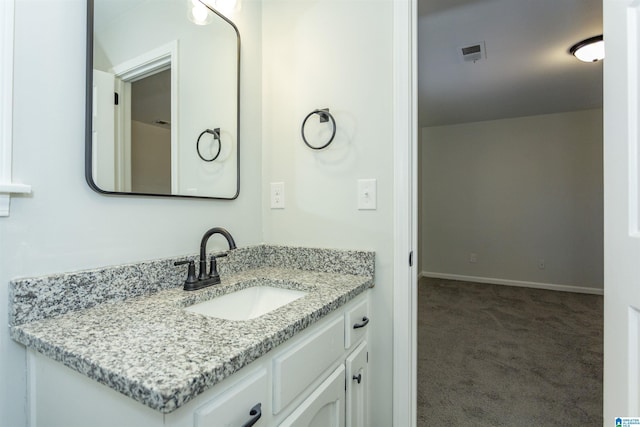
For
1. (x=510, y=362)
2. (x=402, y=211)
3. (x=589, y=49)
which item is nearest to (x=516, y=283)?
(x=510, y=362)

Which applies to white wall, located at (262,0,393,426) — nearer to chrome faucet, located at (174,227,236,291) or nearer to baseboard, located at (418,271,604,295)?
chrome faucet, located at (174,227,236,291)

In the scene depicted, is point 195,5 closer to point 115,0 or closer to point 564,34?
point 115,0

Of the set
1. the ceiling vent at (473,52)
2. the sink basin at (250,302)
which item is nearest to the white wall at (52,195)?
the sink basin at (250,302)

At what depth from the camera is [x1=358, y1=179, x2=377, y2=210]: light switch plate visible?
4.12 feet

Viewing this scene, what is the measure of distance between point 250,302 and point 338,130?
80cm

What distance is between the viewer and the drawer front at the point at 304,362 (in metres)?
0.71

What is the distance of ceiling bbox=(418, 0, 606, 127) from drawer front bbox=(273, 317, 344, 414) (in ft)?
6.94

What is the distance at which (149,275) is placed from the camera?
98 cm

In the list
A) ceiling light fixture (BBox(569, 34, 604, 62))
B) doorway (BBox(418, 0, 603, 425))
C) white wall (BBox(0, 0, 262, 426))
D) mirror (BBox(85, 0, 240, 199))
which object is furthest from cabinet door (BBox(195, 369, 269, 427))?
ceiling light fixture (BBox(569, 34, 604, 62))

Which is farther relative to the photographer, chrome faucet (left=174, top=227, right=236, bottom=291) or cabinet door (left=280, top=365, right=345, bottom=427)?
chrome faucet (left=174, top=227, right=236, bottom=291)

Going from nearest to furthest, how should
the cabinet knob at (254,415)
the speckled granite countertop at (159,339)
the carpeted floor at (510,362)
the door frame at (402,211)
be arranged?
the speckled granite countertop at (159,339) → the cabinet knob at (254,415) → the door frame at (402,211) → the carpeted floor at (510,362)

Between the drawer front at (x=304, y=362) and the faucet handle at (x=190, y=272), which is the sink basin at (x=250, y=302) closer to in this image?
the faucet handle at (x=190, y=272)

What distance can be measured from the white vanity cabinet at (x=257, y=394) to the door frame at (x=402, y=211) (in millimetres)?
231

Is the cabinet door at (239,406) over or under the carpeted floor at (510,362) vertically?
over
